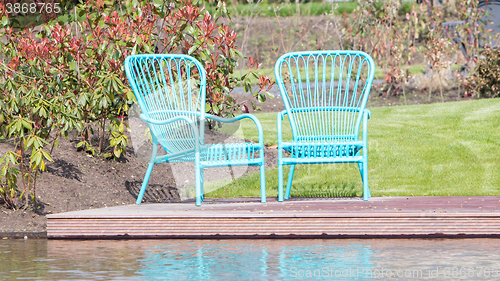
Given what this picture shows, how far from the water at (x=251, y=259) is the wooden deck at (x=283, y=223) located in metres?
0.06

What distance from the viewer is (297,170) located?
580 centimetres

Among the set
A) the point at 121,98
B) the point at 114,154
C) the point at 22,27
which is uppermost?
the point at 22,27

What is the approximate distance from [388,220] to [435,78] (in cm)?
818

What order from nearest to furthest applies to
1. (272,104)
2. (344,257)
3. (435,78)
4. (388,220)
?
(344,257) → (388,220) → (272,104) → (435,78)

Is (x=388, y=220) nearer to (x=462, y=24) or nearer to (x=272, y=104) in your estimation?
(x=272, y=104)

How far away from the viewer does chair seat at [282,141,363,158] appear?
13.6ft

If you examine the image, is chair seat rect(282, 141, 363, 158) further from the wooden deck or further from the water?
the water

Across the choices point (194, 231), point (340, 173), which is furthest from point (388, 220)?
point (340, 173)

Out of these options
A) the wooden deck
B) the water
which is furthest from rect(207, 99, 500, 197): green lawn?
the water

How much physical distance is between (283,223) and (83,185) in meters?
1.96

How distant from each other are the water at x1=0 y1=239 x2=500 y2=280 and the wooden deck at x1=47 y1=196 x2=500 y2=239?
6cm

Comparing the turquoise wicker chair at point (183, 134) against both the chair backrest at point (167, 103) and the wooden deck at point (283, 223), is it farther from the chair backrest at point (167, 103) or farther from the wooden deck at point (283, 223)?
the wooden deck at point (283, 223)

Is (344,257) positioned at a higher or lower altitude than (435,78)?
lower

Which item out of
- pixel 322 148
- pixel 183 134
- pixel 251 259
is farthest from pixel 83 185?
pixel 251 259
